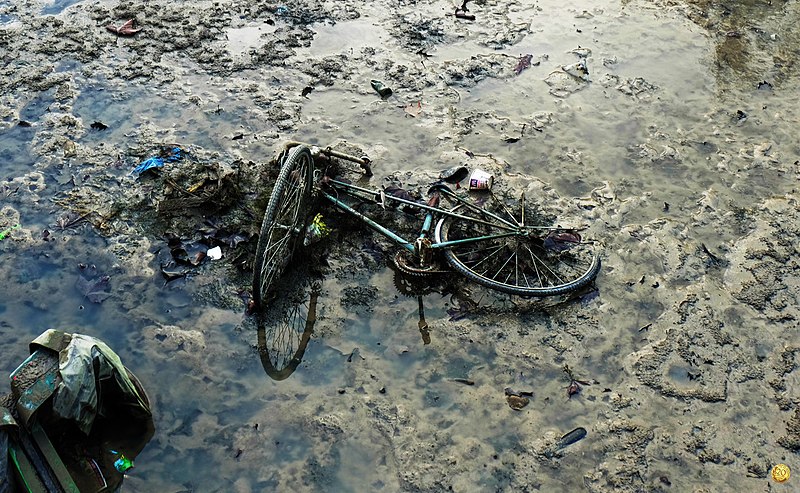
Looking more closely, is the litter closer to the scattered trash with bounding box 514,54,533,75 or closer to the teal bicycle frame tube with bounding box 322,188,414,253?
the teal bicycle frame tube with bounding box 322,188,414,253

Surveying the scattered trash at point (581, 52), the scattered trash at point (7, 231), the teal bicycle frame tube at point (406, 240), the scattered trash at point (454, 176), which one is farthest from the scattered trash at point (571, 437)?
the scattered trash at point (581, 52)

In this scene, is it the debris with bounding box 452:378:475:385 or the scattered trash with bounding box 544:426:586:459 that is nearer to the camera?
the scattered trash with bounding box 544:426:586:459

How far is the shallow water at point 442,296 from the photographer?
4.23 meters

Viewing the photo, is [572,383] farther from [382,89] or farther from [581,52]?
[581,52]

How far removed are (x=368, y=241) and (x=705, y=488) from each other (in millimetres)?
3221

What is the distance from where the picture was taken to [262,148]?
6613 millimetres

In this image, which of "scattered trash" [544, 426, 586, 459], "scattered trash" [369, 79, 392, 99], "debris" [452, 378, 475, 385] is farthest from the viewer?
"scattered trash" [369, 79, 392, 99]

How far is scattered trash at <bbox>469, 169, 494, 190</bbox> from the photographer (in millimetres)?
6031

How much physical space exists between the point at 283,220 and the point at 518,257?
6.53 ft

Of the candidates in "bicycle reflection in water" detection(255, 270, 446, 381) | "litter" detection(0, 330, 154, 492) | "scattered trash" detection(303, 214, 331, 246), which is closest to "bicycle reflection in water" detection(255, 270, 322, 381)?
"bicycle reflection in water" detection(255, 270, 446, 381)

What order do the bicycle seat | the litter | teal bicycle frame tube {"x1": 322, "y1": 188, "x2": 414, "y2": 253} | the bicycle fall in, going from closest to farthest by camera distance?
1. the litter
2. the bicycle
3. teal bicycle frame tube {"x1": 322, "y1": 188, "x2": 414, "y2": 253}
4. the bicycle seat

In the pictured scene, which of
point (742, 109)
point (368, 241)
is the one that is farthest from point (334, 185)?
point (742, 109)

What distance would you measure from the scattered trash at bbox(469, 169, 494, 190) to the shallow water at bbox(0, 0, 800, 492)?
28 centimetres
